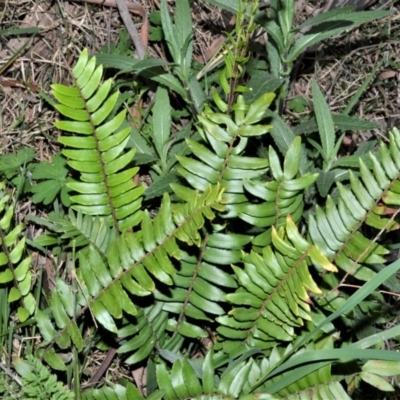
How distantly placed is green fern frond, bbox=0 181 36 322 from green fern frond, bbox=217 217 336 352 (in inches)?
31.9

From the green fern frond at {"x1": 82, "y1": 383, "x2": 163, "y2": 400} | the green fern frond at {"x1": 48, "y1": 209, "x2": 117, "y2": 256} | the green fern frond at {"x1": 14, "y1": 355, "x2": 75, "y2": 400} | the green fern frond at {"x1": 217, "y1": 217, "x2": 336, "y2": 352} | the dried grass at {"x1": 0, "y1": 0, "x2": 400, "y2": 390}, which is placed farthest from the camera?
the dried grass at {"x1": 0, "y1": 0, "x2": 400, "y2": 390}

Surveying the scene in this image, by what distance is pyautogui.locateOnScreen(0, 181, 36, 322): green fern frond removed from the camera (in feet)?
8.81

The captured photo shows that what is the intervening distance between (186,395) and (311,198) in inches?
41.6

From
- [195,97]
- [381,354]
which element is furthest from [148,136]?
[381,354]

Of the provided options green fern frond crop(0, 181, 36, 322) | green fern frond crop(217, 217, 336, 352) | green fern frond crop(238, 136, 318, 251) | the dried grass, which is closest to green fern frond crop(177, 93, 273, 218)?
green fern frond crop(238, 136, 318, 251)

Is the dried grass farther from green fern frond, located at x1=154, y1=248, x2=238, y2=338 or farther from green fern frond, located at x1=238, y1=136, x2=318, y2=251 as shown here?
green fern frond, located at x1=238, y1=136, x2=318, y2=251

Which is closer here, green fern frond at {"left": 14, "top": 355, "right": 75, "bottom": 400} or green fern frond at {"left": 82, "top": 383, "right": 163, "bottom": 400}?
green fern frond at {"left": 14, "top": 355, "right": 75, "bottom": 400}

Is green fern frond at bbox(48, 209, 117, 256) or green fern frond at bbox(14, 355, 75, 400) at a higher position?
green fern frond at bbox(48, 209, 117, 256)

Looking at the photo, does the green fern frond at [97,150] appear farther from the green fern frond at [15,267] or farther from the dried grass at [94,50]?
the dried grass at [94,50]

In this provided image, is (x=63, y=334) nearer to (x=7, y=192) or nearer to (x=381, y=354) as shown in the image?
(x=7, y=192)

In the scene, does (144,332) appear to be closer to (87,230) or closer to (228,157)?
(87,230)

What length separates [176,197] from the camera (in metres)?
2.93

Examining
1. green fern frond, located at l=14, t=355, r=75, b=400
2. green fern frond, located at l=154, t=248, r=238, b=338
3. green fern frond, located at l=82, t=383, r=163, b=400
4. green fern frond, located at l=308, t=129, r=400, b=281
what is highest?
green fern frond, located at l=308, t=129, r=400, b=281

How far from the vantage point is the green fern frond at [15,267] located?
2.69 m
